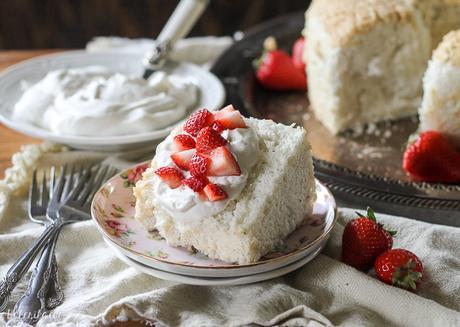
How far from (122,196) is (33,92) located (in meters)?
1.06

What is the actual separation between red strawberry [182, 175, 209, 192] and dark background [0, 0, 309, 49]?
393 cm

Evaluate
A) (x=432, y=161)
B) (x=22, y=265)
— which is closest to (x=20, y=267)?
(x=22, y=265)

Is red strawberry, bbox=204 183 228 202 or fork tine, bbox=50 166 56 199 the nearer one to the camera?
red strawberry, bbox=204 183 228 202

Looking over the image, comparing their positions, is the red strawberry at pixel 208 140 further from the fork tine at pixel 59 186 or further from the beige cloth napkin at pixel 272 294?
the fork tine at pixel 59 186

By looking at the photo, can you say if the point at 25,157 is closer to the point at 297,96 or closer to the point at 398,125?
the point at 297,96

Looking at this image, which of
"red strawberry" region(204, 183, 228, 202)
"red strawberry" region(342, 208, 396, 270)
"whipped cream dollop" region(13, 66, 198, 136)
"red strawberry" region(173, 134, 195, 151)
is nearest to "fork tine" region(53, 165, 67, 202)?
"whipped cream dollop" region(13, 66, 198, 136)

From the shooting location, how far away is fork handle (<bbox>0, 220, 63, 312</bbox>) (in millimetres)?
1954

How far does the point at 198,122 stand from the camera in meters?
2.06

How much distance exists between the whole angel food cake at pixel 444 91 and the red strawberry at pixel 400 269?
3.51 feet

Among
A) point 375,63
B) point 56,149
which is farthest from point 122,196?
point 375,63

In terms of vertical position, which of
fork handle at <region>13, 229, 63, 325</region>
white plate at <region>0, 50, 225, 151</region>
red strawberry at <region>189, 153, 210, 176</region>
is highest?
red strawberry at <region>189, 153, 210, 176</region>

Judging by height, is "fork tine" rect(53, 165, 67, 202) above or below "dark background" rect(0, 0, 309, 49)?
above

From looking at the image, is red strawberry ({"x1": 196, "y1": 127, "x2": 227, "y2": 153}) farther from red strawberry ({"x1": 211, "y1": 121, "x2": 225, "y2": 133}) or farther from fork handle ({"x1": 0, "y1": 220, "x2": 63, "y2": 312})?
fork handle ({"x1": 0, "y1": 220, "x2": 63, "y2": 312})

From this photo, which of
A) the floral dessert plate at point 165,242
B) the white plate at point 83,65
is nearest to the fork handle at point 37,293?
the floral dessert plate at point 165,242
